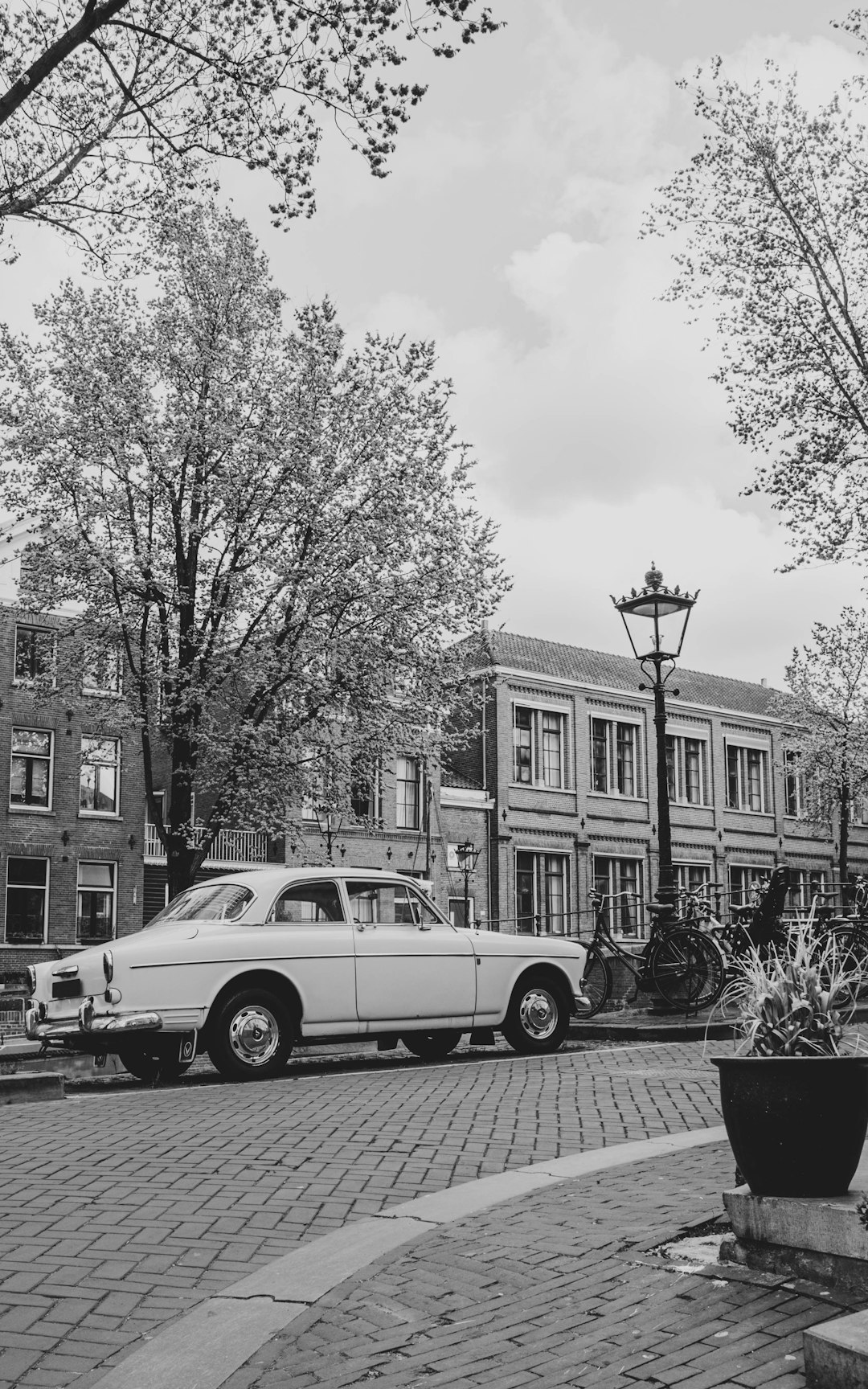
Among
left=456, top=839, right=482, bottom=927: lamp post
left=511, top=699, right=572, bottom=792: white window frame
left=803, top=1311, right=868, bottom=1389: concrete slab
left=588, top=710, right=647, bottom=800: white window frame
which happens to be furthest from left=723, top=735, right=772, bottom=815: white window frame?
left=803, top=1311, right=868, bottom=1389: concrete slab

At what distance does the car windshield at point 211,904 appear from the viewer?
1143 centimetres

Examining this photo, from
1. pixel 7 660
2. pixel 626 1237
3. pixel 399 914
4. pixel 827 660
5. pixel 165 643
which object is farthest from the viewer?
pixel 827 660

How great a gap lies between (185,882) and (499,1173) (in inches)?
649

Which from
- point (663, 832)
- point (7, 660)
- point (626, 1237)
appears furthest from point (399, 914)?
point (7, 660)

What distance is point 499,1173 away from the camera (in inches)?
260

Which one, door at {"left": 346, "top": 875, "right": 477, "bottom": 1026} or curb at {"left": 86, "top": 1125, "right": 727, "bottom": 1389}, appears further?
door at {"left": 346, "top": 875, "right": 477, "bottom": 1026}

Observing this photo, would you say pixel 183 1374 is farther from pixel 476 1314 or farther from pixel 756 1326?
pixel 756 1326

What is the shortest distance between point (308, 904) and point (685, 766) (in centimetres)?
3980

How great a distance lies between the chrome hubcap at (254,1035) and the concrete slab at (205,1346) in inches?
248

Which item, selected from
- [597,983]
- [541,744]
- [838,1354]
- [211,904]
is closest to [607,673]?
[541,744]

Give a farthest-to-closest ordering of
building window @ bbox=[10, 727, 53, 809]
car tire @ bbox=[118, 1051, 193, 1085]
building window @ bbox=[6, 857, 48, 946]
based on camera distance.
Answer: building window @ bbox=[10, 727, 53, 809] < building window @ bbox=[6, 857, 48, 946] < car tire @ bbox=[118, 1051, 193, 1085]

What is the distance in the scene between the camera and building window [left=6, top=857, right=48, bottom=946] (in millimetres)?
33656

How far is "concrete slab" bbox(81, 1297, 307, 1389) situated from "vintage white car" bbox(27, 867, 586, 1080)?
6.05 metres

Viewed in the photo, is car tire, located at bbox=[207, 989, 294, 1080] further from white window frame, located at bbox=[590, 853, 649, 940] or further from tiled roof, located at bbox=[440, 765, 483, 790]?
white window frame, located at bbox=[590, 853, 649, 940]
